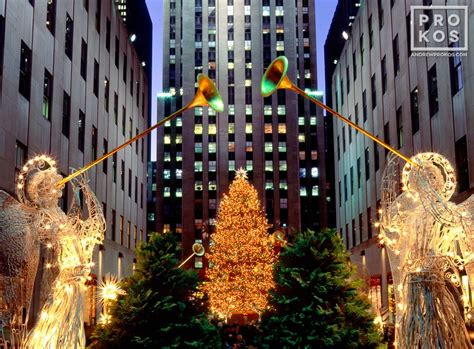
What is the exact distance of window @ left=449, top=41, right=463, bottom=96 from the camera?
24750mm

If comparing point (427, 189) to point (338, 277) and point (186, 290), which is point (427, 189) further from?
point (186, 290)

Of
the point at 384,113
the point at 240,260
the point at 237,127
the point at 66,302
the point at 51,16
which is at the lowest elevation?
the point at 66,302

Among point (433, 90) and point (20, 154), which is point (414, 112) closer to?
point (433, 90)

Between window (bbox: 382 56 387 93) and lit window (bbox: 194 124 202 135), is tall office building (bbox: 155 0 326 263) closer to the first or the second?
lit window (bbox: 194 124 202 135)

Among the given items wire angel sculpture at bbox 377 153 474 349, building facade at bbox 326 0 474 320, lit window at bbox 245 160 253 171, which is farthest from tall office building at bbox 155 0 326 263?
wire angel sculpture at bbox 377 153 474 349

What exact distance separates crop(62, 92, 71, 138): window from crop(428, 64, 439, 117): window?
56.4 feet

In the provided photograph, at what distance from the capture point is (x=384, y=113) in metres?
38.4

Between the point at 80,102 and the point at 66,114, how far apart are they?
109 inches

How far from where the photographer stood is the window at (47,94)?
2808 cm

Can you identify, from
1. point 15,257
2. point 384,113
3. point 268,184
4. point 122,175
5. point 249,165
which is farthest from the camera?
point 268,184

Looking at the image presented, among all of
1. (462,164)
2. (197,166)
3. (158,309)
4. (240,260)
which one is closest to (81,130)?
(240,260)

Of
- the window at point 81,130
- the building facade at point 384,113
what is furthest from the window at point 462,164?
the window at point 81,130

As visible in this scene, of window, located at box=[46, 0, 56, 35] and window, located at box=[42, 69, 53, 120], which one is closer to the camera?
window, located at box=[42, 69, 53, 120]

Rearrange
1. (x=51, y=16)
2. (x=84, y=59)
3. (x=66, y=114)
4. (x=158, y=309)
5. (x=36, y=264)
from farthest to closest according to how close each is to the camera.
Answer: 1. (x=84, y=59)
2. (x=66, y=114)
3. (x=51, y=16)
4. (x=158, y=309)
5. (x=36, y=264)
